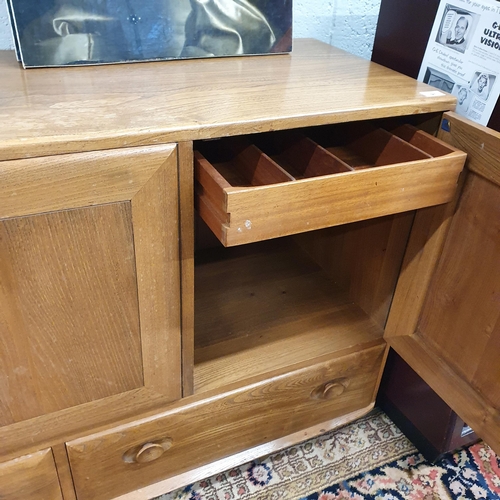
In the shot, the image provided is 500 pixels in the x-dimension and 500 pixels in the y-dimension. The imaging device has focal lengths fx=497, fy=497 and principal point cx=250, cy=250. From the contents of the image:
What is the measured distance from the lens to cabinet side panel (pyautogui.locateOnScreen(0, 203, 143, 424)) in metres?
0.60

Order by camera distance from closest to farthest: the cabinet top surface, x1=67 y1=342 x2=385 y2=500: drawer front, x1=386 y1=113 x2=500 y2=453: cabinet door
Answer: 1. the cabinet top surface
2. x1=386 y1=113 x2=500 y2=453: cabinet door
3. x1=67 y1=342 x2=385 y2=500: drawer front

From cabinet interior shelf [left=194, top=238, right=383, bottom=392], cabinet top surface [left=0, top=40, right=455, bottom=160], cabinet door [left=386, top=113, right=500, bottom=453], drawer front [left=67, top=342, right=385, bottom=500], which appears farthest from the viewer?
cabinet interior shelf [left=194, top=238, right=383, bottom=392]

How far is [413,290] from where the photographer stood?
91cm

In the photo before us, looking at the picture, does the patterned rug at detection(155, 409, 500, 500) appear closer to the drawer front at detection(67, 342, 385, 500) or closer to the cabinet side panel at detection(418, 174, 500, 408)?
the drawer front at detection(67, 342, 385, 500)

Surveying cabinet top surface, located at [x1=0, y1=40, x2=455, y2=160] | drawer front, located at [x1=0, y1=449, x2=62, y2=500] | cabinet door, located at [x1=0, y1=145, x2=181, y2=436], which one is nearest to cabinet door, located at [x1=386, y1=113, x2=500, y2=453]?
cabinet top surface, located at [x1=0, y1=40, x2=455, y2=160]

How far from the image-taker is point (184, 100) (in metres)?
0.68

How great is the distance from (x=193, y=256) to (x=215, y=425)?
0.39 meters

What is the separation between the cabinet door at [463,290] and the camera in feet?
2.42

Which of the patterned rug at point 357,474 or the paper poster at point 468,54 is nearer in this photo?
the paper poster at point 468,54

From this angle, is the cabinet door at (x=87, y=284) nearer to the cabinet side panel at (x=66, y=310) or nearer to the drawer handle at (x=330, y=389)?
the cabinet side panel at (x=66, y=310)

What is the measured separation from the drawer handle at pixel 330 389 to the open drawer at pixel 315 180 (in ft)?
1.42

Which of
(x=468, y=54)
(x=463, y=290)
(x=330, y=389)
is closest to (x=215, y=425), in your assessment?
(x=330, y=389)

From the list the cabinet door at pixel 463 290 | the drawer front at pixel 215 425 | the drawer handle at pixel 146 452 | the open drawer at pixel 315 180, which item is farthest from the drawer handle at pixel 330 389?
the open drawer at pixel 315 180

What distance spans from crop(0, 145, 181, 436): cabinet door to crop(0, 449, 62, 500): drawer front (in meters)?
0.06
